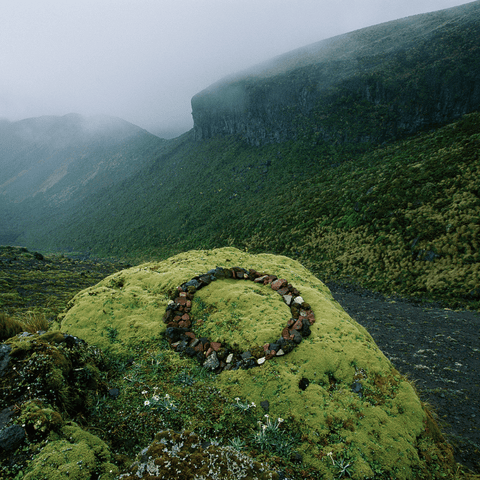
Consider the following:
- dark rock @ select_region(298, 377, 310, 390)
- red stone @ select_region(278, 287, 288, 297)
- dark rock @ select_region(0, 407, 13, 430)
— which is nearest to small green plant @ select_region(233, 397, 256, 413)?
dark rock @ select_region(298, 377, 310, 390)

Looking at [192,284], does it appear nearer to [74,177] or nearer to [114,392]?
[114,392]

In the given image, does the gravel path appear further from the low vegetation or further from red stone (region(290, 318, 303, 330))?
red stone (region(290, 318, 303, 330))

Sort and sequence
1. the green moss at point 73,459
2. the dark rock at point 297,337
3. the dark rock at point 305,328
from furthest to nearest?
the dark rock at point 305,328 < the dark rock at point 297,337 < the green moss at point 73,459

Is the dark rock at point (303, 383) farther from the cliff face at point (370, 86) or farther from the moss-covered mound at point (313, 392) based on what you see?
the cliff face at point (370, 86)

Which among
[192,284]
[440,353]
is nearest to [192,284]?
[192,284]

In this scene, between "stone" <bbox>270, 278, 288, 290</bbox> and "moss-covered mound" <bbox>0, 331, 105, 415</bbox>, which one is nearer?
"moss-covered mound" <bbox>0, 331, 105, 415</bbox>

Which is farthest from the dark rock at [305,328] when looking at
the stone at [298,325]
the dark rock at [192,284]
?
the dark rock at [192,284]
